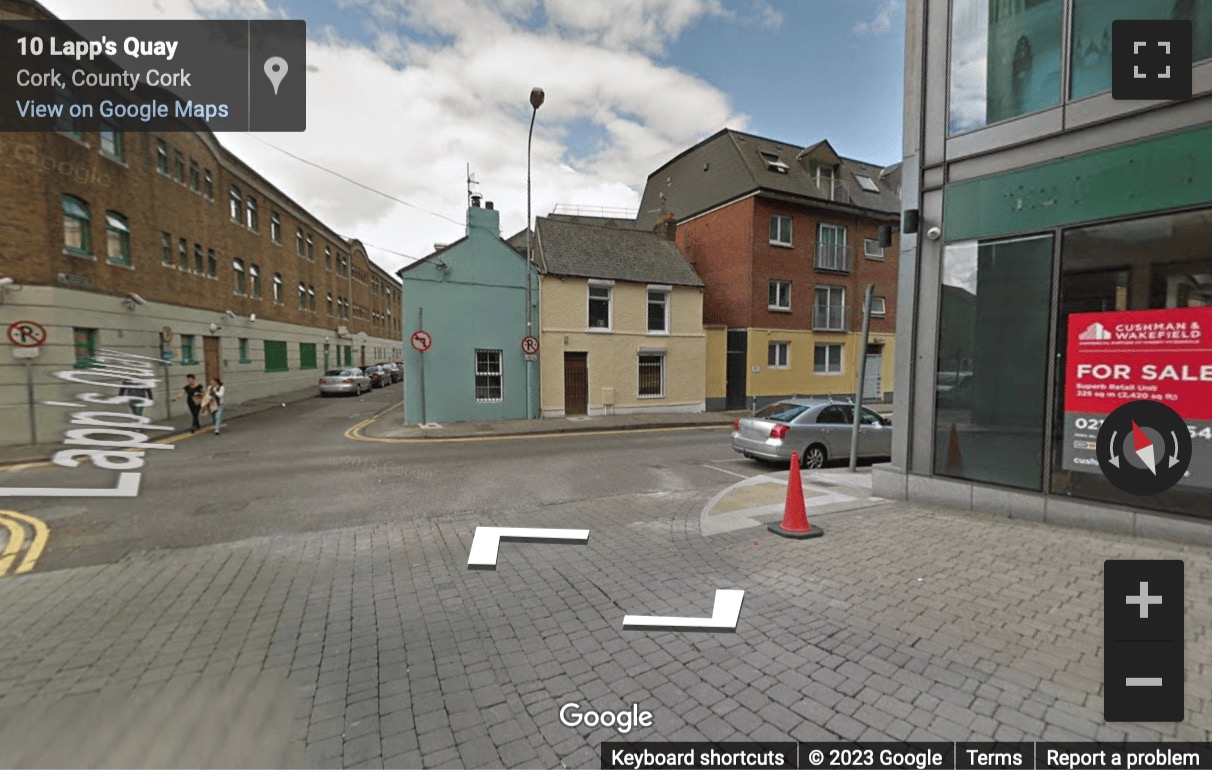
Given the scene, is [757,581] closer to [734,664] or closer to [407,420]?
[734,664]

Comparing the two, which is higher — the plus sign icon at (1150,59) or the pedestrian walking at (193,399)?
the plus sign icon at (1150,59)

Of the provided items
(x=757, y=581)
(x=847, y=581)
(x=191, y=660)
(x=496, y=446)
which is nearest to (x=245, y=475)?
(x=496, y=446)

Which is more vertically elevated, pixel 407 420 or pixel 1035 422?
pixel 1035 422

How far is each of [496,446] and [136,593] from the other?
820cm

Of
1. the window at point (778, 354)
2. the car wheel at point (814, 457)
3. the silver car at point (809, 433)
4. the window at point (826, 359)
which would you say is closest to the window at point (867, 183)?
the window at point (826, 359)

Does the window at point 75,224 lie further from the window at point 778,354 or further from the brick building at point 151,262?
the window at point 778,354

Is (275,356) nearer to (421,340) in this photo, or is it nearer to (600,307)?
(421,340)

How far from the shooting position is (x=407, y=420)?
15.7 m

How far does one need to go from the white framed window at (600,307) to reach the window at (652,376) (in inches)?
83.0

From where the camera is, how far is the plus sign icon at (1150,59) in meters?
4.92

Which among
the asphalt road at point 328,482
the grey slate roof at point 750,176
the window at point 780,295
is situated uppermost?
the grey slate roof at point 750,176

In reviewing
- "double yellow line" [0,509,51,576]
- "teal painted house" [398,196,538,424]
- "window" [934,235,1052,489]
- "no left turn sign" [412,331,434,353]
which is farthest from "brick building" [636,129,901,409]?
"double yellow line" [0,509,51,576]

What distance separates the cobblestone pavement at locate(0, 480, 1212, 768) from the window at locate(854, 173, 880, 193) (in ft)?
79.8

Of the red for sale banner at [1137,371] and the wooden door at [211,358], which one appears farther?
the wooden door at [211,358]
